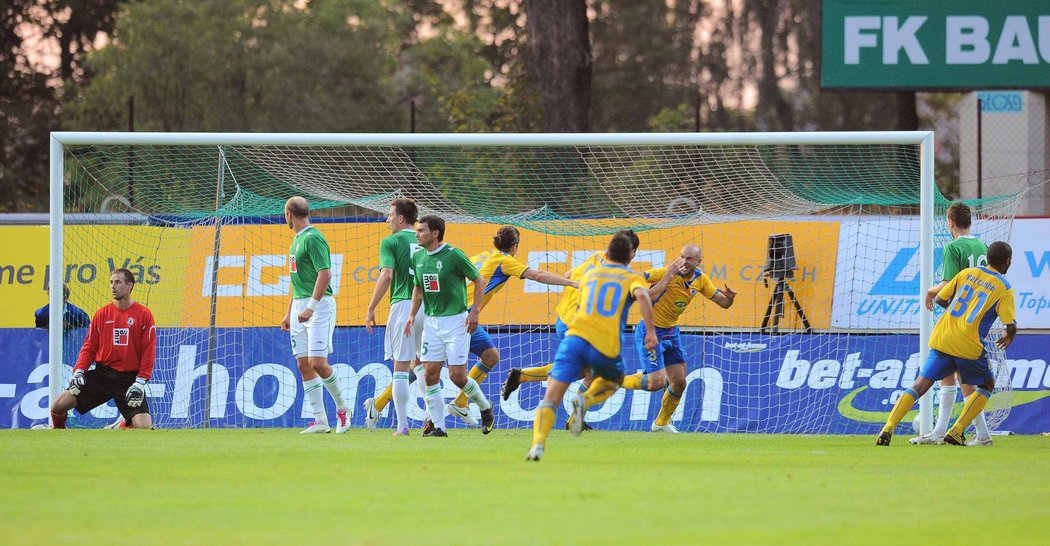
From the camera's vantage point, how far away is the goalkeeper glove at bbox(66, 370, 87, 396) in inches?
529

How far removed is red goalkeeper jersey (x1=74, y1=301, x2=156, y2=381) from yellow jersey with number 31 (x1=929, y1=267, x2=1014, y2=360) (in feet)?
25.3

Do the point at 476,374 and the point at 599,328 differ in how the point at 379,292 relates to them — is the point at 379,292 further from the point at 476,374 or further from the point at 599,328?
the point at 599,328

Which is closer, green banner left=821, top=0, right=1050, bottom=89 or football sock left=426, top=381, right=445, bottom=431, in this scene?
football sock left=426, top=381, right=445, bottom=431

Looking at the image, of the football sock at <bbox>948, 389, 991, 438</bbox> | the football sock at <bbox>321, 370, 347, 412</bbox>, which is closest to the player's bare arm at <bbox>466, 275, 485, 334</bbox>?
the football sock at <bbox>321, 370, 347, 412</bbox>

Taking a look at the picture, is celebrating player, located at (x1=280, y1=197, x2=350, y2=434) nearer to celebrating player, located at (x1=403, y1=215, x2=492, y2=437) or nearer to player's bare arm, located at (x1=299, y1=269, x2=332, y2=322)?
player's bare arm, located at (x1=299, y1=269, x2=332, y2=322)

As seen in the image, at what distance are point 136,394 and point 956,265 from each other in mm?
8140

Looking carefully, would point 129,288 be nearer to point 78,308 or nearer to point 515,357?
point 78,308

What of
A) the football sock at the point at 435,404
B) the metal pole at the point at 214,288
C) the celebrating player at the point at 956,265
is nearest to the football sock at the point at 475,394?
the football sock at the point at 435,404

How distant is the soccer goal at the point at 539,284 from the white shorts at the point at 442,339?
2.60 metres

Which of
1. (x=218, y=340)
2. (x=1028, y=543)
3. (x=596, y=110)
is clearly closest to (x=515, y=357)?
(x=218, y=340)

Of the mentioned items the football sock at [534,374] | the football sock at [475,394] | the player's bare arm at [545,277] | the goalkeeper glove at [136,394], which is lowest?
the goalkeeper glove at [136,394]

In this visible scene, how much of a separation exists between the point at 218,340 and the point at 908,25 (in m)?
11.3

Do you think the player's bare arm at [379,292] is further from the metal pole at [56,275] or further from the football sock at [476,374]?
the metal pole at [56,275]

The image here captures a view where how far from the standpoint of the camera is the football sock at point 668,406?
13.9m
